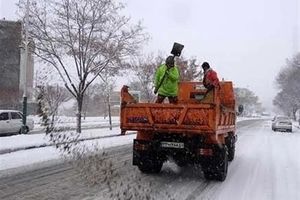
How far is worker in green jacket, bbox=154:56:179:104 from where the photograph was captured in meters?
11.6

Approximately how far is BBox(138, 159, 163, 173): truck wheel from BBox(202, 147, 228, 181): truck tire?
1.29 metres

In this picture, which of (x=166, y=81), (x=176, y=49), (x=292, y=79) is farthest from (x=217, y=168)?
(x=292, y=79)

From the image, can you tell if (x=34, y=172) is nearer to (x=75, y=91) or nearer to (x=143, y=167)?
(x=143, y=167)

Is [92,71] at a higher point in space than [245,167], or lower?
higher

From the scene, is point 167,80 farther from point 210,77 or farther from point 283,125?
point 283,125

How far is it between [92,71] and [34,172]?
16.1 m

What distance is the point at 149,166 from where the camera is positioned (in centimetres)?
1187

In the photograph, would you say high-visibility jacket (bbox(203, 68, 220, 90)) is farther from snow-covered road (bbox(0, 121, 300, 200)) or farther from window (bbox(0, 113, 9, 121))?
window (bbox(0, 113, 9, 121))

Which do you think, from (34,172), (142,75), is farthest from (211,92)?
(142,75)

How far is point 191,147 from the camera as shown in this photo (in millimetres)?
10844

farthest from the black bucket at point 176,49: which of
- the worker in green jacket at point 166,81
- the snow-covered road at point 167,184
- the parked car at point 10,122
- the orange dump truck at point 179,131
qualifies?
the parked car at point 10,122

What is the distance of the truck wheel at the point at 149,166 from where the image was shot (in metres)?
11.8

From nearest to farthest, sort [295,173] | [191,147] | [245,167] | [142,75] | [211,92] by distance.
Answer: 1. [191,147]
2. [211,92]
3. [295,173]
4. [245,167]
5. [142,75]

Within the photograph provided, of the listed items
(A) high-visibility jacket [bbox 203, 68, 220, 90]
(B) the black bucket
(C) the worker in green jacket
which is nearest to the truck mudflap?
(C) the worker in green jacket
